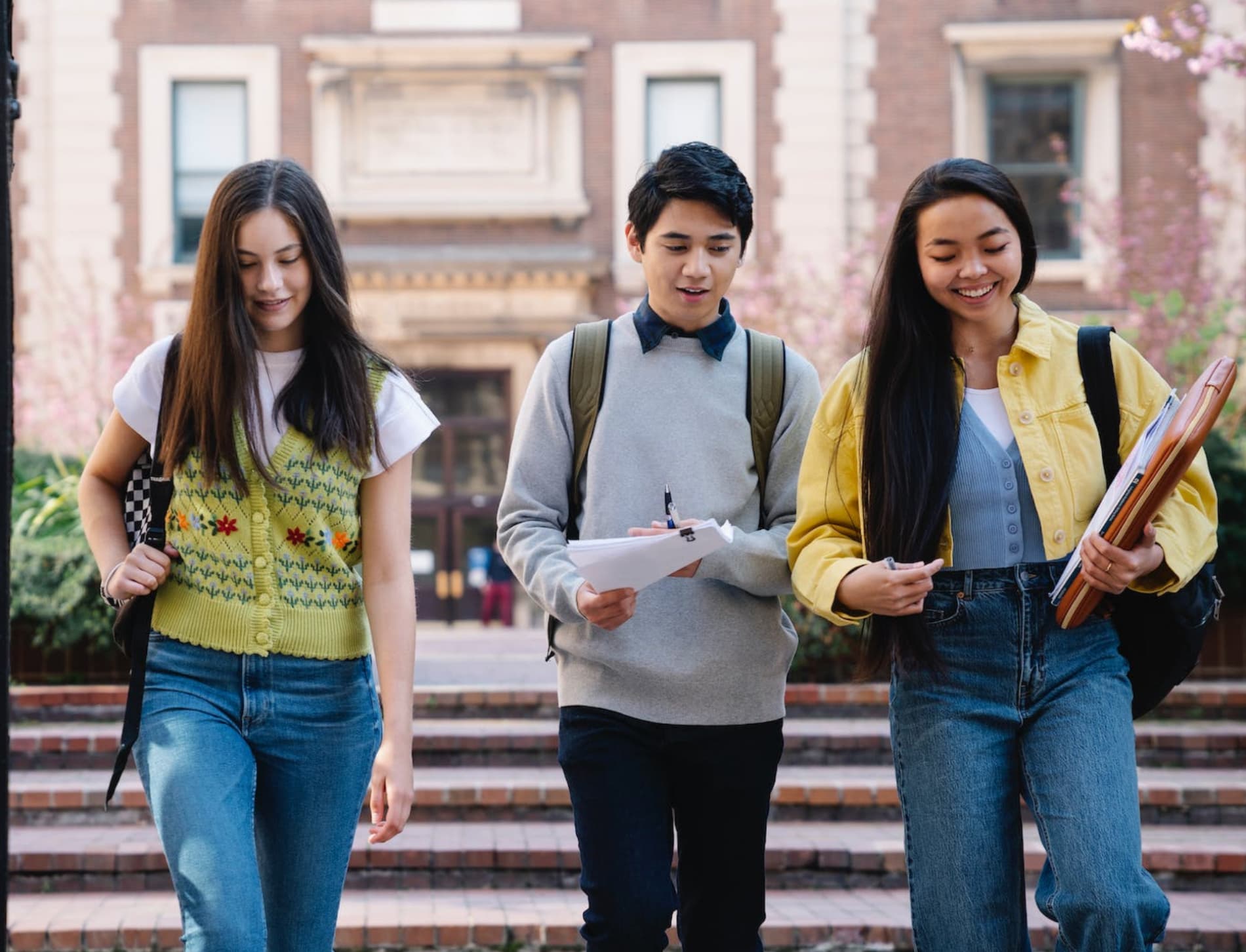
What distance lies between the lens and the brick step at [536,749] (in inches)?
300

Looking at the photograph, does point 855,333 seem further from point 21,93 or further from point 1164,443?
point 1164,443

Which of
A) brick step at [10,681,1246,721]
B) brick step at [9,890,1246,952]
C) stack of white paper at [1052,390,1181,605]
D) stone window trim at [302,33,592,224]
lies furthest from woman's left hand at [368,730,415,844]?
stone window trim at [302,33,592,224]

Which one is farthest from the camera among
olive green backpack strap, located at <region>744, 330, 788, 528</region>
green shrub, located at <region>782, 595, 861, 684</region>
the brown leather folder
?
green shrub, located at <region>782, 595, 861, 684</region>

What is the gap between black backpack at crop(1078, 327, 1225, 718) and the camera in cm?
286

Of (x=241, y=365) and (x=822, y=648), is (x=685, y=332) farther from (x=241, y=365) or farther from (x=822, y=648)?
(x=822, y=648)

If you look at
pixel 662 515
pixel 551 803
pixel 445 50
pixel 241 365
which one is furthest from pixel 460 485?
pixel 241 365

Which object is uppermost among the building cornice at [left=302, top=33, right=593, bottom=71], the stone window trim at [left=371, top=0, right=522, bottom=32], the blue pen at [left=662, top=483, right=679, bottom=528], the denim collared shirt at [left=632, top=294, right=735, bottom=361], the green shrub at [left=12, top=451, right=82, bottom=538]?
the stone window trim at [left=371, top=0, right=522, bottom=32]

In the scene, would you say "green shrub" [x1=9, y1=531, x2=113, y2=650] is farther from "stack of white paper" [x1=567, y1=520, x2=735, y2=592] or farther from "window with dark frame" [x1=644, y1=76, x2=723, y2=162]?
"window with dark frame" [x1=644, y1=76, x2=723, y2=162]

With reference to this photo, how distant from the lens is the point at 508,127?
695 inches

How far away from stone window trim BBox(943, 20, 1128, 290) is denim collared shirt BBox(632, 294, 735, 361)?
15047 millimetres

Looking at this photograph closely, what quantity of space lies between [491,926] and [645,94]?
13.5 meters

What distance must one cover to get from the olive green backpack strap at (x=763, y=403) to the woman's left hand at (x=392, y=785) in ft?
2.87

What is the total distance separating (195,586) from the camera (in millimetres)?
2834

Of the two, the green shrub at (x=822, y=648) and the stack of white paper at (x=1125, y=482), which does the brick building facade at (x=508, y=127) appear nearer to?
the green shrub at (x=822, y=648)
